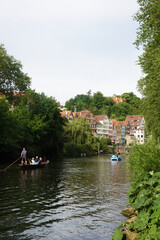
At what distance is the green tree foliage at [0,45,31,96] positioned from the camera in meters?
48.8

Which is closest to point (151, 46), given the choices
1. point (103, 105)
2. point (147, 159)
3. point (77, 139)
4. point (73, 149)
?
point (147, 159)

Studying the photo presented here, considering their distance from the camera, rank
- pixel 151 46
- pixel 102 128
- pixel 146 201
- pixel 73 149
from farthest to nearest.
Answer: pixel 102 128
pixel 73 149
pixel 151 46
pixel 146 201

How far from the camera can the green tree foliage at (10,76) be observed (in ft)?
160

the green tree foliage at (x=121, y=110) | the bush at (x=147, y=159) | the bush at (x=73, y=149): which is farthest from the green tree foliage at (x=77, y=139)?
the green tree foliage at (x=121, y=110)

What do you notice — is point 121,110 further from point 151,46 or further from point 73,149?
point 151,46

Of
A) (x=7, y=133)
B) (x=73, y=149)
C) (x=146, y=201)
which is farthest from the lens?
(x=73, y=149)

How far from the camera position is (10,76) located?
163 ft

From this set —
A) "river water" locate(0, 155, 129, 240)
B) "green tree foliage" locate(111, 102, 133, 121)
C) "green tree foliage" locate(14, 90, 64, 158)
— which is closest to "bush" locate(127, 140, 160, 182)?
"river water" locate(0, 155, 129, 240)

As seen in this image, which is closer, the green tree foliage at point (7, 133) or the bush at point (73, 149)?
the green tree foliage at point (7, 133)

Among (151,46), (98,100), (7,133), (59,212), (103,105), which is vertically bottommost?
(59,212)

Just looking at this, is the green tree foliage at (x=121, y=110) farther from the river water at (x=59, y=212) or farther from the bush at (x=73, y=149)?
the river water at (x=59, y=212)

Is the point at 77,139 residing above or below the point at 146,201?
above

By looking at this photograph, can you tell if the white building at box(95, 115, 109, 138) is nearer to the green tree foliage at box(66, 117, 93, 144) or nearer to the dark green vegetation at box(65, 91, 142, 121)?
the dark green vegetation at box(65, 91, 142, 121)

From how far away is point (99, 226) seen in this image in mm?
11102
